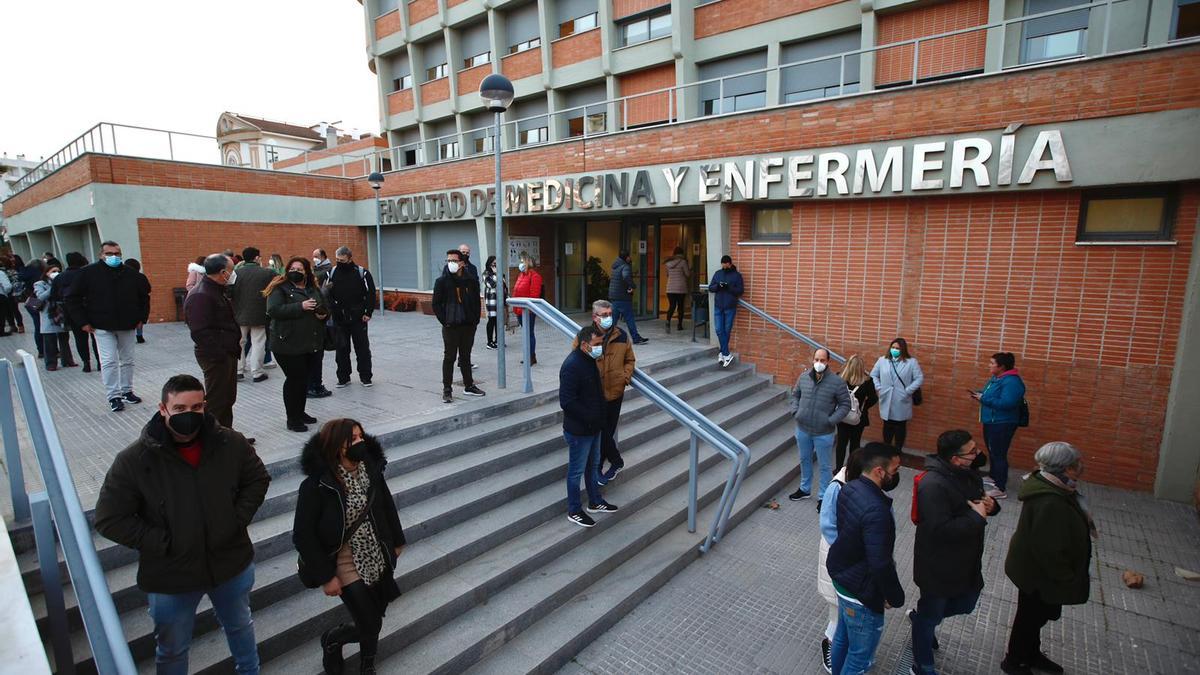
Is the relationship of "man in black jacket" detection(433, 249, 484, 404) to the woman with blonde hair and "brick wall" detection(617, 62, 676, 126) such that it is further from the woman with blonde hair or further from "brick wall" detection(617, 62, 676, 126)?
"brick wall" detection(617, 62, 676, 126)

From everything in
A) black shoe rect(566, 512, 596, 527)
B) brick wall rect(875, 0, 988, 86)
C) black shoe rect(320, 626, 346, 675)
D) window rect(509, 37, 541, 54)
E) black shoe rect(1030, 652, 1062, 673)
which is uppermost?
window rect(509, 37, 541, 54)

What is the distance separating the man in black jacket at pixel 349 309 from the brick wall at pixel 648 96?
1043cm

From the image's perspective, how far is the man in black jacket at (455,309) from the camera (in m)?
6.48

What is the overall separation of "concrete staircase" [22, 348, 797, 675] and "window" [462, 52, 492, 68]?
1720cm

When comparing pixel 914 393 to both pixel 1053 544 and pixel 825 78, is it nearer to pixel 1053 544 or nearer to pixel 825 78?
pixel 1053 544

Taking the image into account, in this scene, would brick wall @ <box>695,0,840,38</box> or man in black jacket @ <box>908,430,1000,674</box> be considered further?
brick wall @ <box>695,0,840,38</box>

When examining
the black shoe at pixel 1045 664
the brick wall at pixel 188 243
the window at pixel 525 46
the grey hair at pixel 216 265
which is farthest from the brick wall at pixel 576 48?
the black shoe at pixel 1045 664

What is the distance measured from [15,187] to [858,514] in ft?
106

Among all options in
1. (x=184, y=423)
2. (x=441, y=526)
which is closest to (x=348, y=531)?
(x=184, y=423)

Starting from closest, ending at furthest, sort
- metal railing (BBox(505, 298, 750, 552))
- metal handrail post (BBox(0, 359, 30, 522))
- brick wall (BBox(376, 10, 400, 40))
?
metal handrail post (BBox(0, 359, 30, 522)) → metal railing (BBox(505, 298, 750, 552)) → brick wall (BBox(376, 10, 400, 40))

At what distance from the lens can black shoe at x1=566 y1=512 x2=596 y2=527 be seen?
16.5ft

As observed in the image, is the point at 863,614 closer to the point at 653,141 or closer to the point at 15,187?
the point at 653,141

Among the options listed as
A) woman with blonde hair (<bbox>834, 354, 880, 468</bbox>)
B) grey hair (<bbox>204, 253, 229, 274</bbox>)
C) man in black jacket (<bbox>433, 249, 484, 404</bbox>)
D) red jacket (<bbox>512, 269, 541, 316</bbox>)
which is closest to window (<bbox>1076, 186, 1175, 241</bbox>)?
woman with blonde hair (<bbox>834, 354, 880, 468</bbox>)

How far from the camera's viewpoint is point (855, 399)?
6.54 meters
